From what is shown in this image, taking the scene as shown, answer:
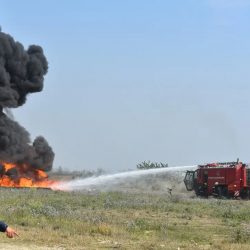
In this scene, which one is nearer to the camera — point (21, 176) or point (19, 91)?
point (21, 176)

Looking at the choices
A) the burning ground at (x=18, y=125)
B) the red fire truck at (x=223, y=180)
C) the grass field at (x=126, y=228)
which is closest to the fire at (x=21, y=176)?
the burning ground at (x=18, y=125)

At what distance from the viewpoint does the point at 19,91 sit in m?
58.7

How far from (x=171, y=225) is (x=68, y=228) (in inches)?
170

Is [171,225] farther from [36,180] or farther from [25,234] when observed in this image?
[36,180]

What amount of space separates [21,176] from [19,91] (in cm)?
976

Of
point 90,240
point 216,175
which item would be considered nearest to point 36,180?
point 216,175

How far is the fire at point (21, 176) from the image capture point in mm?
51750

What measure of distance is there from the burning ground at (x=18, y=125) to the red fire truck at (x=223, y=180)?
1769 centimetres

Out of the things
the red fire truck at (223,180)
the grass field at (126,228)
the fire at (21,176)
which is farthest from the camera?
the fire at (21,176)

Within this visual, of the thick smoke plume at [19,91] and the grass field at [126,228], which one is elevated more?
the thick smoke plume at [19,91]

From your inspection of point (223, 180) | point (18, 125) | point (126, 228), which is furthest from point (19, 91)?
point (126, 228)

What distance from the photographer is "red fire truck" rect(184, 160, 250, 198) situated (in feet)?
135

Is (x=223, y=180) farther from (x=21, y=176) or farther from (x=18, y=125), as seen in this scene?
(x=18, y=125)

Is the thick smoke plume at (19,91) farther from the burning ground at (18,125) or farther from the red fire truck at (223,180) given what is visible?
the red fire truck at (223,180)
